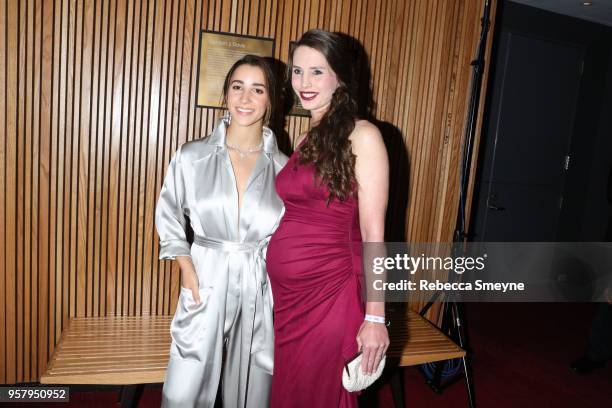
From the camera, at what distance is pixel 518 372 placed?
3770 mm

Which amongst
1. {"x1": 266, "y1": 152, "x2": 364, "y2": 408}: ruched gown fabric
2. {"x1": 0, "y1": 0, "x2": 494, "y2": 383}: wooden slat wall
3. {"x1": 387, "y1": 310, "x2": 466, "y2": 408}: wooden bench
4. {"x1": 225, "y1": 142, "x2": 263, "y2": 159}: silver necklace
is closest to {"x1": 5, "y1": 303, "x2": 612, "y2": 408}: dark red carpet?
{"x1": 387, "y1": 310, "x2": 466, "y2": 408}: wooden bench

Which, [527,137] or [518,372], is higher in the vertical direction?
[527,137]

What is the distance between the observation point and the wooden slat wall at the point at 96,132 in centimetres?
266

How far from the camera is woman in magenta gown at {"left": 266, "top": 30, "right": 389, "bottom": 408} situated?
1.84 meters

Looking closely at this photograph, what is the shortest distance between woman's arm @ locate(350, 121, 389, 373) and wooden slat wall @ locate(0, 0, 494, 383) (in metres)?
1.39

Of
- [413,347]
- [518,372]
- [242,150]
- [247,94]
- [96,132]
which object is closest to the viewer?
[247,94]

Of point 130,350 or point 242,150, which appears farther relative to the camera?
point 130,350

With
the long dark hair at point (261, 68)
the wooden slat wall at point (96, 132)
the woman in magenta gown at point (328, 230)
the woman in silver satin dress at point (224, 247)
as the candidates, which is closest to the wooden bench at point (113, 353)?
the wooden slat wall at point (96, 132)

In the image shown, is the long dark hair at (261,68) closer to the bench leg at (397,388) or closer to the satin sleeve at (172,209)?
the satin sleeve at (172,209)

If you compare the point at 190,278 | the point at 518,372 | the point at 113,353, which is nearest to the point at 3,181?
the point at 113,353

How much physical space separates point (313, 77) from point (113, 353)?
180 cm

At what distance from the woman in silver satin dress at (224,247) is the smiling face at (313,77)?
10.7 inches

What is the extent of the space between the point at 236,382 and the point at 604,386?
3.08m

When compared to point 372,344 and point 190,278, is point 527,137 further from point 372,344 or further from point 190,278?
point 190,278
